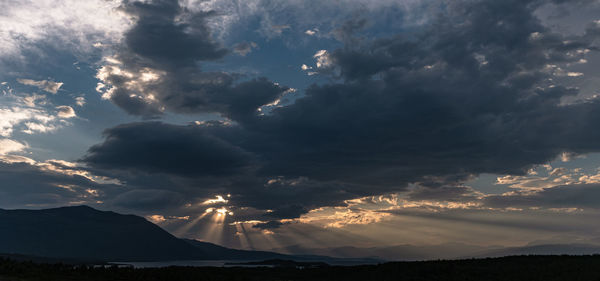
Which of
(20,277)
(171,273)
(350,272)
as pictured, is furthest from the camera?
(350,272)

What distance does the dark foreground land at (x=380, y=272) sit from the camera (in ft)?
195

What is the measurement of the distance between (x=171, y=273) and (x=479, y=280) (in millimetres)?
56106

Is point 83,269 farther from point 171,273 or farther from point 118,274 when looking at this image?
point 171,273

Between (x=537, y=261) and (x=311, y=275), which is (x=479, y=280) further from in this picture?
(x=311, y=275)

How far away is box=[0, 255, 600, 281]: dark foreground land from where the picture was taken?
59.4 m

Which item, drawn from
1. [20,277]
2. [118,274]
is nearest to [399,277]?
[118,274]

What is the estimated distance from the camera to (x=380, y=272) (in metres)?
95.6

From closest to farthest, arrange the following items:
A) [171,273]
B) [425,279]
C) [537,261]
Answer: [171,273] < [425,279] < [537,261]

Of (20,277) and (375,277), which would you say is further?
(375,277)

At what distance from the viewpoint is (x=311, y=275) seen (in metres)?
101

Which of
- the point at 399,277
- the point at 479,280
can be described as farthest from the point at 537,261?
the point at 399,277

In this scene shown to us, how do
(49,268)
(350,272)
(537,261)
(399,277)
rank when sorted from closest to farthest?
(49,268), (399,277), (537,261), (350,272)

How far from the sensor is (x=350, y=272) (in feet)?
328

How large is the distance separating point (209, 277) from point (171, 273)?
6.76 metres
